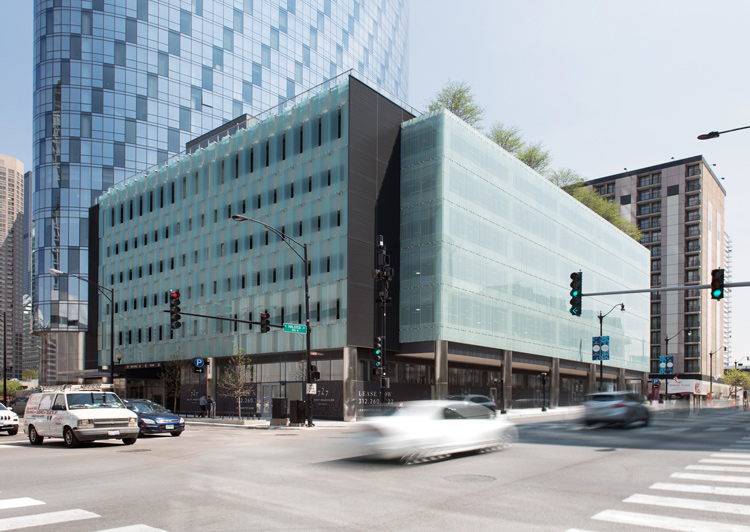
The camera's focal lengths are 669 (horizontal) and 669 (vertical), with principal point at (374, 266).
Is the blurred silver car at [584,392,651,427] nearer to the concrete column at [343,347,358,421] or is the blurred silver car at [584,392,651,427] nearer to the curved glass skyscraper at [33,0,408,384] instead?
the concrete column at [343,347,358,421]

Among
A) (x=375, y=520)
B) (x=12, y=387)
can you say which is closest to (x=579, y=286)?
(x=375, y=520)

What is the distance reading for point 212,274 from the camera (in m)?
57.1

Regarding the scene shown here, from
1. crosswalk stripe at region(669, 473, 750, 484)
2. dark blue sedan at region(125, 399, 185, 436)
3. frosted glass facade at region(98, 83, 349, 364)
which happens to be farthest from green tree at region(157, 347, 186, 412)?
crosswalk stripe at region(669, 473, 750, 484)

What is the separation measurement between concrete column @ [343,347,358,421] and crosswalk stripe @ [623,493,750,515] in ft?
113

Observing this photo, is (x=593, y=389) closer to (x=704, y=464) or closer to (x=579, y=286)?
(x=579, y=286)

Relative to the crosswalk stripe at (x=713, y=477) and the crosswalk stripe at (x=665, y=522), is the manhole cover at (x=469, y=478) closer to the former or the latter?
the crosswalk stripe at (x=665, y=522)

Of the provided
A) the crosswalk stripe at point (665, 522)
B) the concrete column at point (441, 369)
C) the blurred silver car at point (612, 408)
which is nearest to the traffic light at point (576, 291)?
the blurred silver car at point (612, 408)

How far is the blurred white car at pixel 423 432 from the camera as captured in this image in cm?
1498

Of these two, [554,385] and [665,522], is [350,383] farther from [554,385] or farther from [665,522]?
[665,522]

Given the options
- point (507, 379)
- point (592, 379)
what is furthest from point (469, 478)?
point (592, 379)

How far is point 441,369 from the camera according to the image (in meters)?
45.3

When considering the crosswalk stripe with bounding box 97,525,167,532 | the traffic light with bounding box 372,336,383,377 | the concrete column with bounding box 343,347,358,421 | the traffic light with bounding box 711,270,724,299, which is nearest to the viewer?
the crosswalk stripe with bounding box 97,525,167,532

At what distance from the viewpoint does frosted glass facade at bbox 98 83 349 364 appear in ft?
153

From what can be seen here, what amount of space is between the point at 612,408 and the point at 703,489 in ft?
51.1
